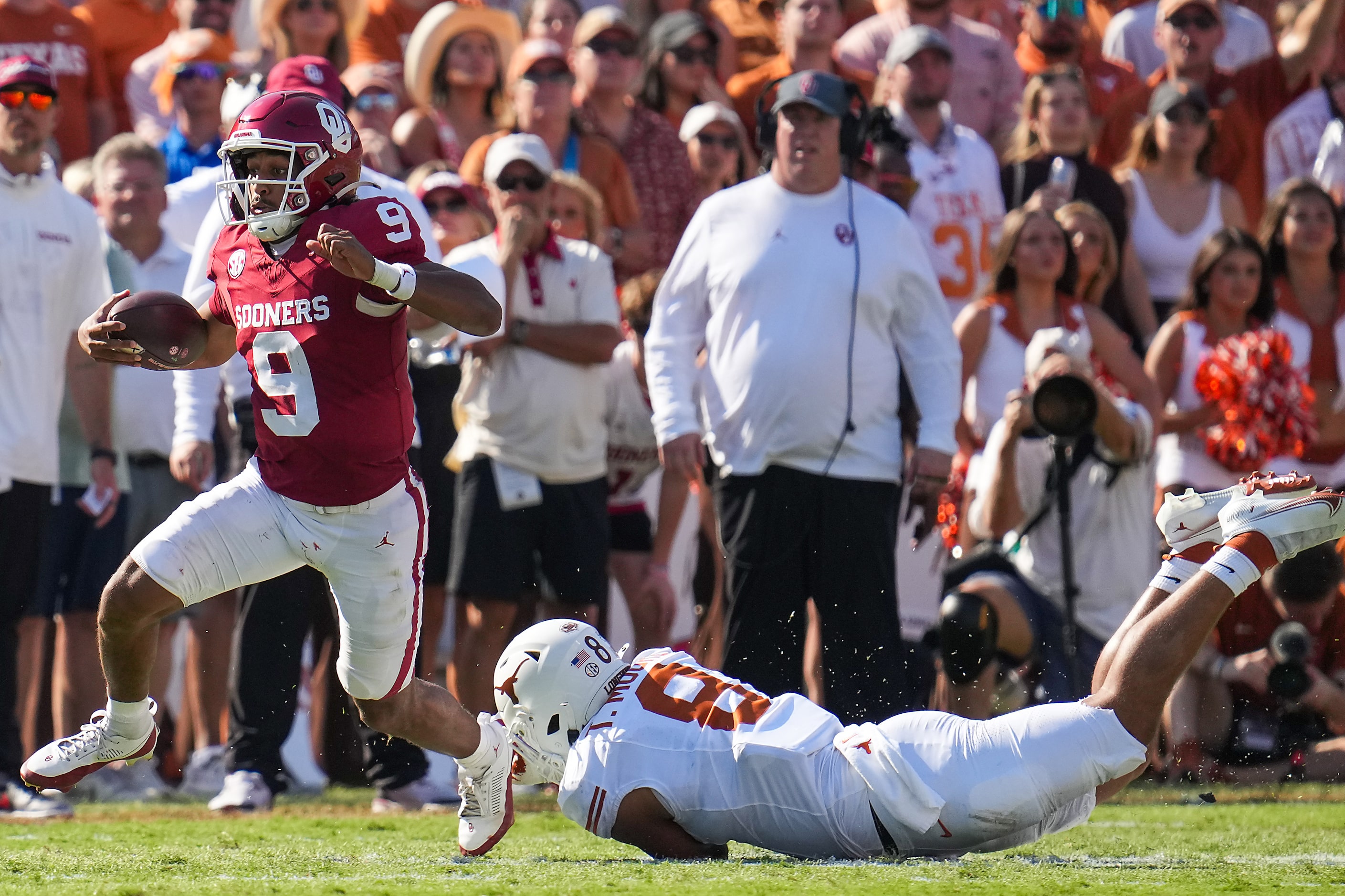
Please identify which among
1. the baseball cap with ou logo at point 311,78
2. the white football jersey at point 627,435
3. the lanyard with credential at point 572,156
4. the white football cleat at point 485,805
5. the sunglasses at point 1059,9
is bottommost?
the white football cleat at point 485,805

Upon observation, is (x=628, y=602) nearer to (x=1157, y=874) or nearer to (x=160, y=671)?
(x=160, y=671)

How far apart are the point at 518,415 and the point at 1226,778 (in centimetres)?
327

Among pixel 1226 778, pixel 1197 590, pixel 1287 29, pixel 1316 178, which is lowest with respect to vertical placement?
pixel 1226 778

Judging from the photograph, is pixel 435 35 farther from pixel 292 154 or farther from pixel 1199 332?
pixel 292 154

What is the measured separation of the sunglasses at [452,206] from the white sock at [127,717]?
341cm

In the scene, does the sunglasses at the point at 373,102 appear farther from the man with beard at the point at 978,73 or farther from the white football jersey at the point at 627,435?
the man with beard at the point at 978,73

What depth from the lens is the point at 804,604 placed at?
6762mm

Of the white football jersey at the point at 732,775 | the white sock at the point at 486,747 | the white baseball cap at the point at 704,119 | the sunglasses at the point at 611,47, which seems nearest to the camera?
the white football jersey at the point at 732,775

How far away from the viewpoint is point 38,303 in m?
7.34

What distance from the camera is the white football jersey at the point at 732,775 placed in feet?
16.1

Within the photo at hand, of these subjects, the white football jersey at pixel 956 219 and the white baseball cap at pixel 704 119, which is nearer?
the white football jersey at pixel 956 219

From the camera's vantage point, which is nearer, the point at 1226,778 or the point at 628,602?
the point at 1226,778

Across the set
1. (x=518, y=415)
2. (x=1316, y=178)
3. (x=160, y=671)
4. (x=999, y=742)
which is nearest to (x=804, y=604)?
(x=518, y=415)

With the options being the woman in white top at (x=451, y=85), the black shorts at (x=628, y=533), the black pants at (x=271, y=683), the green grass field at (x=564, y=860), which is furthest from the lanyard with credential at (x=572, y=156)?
the green grass field at (x=564, y=860)
